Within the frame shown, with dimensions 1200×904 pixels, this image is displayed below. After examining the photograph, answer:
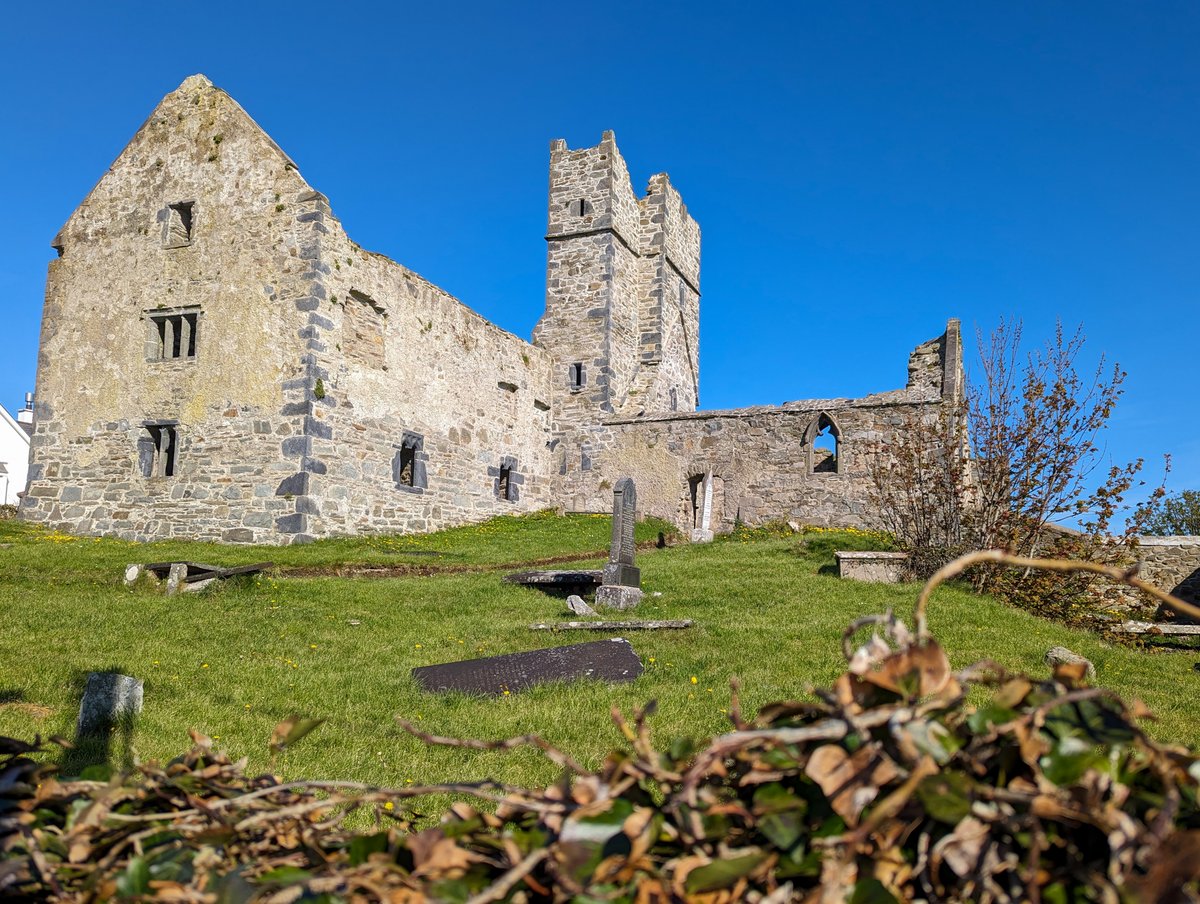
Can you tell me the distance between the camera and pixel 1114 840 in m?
0.99

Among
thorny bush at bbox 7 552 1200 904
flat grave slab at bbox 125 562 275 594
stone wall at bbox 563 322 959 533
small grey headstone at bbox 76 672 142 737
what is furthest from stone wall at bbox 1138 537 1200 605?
thorny bush at bbox 7 552 1200 904

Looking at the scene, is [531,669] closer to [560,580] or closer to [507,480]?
[560,580]

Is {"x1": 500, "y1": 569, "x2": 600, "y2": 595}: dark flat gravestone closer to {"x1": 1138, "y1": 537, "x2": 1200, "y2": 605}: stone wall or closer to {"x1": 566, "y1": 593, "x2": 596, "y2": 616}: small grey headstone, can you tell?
{"x1": 566, "y1": 593, "x2": 596, "y2": 616}: small grey headstone

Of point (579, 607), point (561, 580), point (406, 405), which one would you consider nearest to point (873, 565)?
point (561, 580)

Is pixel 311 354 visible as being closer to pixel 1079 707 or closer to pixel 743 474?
pixel 743 474

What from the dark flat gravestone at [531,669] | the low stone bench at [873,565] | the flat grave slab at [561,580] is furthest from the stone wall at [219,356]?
the dark flat gravestone at [531,669]

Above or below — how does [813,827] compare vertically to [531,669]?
above

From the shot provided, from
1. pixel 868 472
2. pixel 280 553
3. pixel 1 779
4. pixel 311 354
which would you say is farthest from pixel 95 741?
pixel 868 472

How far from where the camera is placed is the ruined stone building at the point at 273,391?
1816 cm

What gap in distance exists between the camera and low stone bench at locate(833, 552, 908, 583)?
42.5 ft

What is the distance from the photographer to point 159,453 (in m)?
18.8

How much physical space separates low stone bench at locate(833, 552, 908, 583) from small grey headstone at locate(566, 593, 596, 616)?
4.31 metres

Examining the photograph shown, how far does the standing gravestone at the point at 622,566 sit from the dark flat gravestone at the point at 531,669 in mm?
3594

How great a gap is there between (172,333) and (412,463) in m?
5.93
